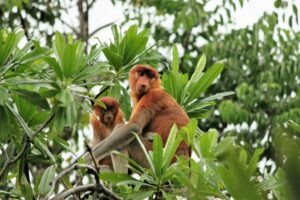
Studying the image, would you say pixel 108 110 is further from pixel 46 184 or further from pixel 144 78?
pixel 46 184

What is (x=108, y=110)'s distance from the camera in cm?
438

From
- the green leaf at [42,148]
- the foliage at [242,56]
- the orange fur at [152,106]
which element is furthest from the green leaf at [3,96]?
the foliage at [242,56]

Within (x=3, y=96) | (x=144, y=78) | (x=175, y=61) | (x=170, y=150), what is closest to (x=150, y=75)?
(x=144, y=78)

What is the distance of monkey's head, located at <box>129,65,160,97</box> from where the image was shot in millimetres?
4707

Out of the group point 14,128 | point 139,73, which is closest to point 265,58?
point 139,73

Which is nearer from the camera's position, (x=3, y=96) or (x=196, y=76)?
(x=3, y=96)

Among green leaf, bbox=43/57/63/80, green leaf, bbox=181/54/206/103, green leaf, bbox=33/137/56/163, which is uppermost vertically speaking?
green leaf, bbox=181/54/206/103

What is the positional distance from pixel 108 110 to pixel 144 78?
18.7 inches

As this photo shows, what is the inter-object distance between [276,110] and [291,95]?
31 centimetres

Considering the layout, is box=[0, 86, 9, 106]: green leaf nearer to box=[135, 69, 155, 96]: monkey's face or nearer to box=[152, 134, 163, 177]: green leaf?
box=[152, 134, 163, 177]: green leaf

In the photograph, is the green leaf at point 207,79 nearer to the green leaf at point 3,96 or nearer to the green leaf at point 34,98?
the green leaf at point 34,98

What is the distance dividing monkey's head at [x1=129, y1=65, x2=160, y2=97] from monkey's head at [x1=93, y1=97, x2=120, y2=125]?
0.99ft

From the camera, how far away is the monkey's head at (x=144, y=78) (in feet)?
15.4

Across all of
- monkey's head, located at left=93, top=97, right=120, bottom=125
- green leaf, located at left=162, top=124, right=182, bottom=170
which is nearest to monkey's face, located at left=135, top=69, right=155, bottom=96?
monkey's head, located at left=93, top=97, right=120, bottom=125
